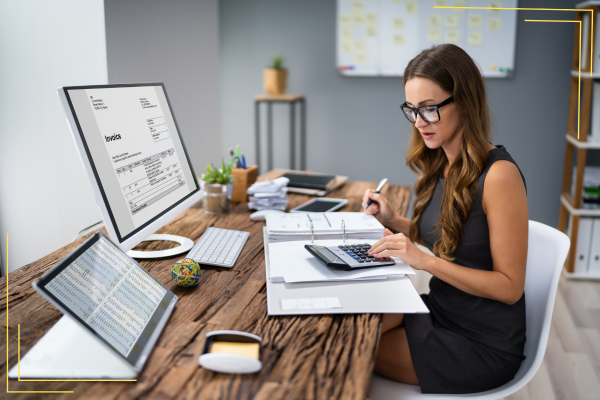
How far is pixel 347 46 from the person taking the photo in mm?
3703

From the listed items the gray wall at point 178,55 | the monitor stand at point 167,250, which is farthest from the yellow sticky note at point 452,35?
the monitor stand at point 167,250

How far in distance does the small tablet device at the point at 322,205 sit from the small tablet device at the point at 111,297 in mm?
801

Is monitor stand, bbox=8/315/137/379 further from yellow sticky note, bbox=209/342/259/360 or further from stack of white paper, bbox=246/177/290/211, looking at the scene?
stack of white paper, bbox=246/177/290/211

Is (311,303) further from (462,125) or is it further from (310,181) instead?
(310,181)

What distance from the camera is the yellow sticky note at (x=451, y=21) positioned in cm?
351

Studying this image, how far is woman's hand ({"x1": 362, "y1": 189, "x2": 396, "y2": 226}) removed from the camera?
1.63 metres

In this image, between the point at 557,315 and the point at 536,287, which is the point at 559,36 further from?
the point at 536,287

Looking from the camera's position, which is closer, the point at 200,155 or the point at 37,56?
the point at 37,56

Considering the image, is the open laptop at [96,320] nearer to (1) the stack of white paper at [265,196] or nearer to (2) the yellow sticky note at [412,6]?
(1) the stack of white paper at [265,196]

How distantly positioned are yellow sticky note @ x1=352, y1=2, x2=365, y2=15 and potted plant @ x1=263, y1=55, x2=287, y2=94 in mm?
652

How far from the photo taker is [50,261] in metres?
1.25

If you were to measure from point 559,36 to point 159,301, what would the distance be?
11.4 ft

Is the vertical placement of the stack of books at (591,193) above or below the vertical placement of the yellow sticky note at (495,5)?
below

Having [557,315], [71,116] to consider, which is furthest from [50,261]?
[557,315]
